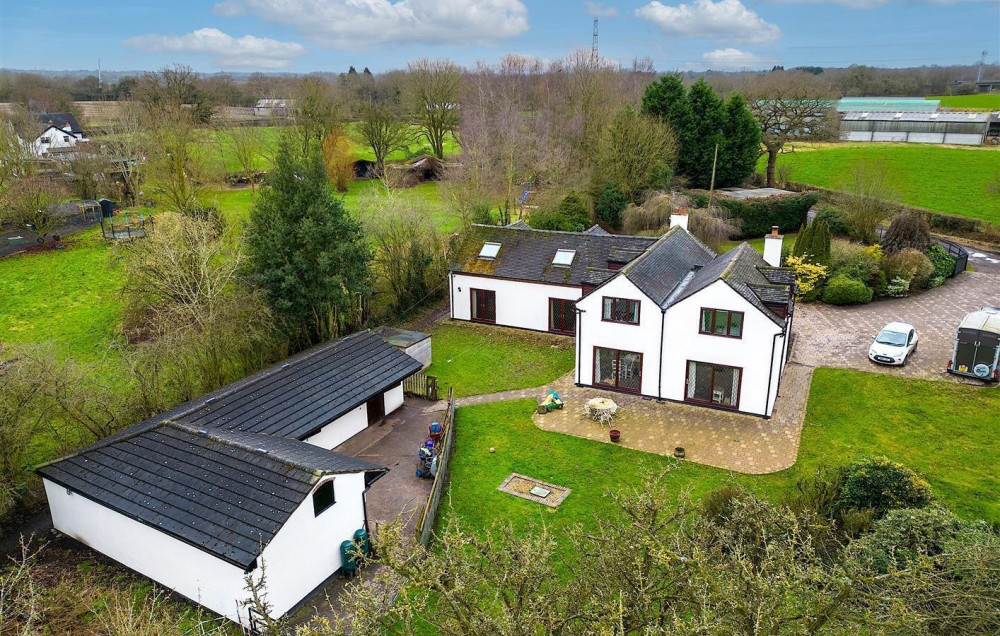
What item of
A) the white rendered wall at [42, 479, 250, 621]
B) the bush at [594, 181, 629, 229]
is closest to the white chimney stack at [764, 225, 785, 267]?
the bush at [594, 181, 629, 229]

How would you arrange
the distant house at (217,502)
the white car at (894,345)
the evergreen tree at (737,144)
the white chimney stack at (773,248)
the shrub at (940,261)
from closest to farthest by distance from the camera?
the distant house at (217,502), the white car at (894,345), the white chimney stack at (773,248), the shrub at (940,261), the evergreen tree at (737,144)

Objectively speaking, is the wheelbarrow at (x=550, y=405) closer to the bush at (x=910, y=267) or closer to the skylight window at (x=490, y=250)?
the skylight window at (x=490, y=250)

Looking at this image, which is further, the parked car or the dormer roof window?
the dormer roof window

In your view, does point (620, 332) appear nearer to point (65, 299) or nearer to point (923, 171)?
point (65, 299)

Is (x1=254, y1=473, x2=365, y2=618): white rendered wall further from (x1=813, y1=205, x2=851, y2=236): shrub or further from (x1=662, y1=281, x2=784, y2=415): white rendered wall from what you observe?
(x1=813, y1=205, x2=851, y2=236): shrub

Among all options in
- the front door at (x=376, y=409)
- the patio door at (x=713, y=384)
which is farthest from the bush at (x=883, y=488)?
the front door at (x=376, y=409)
